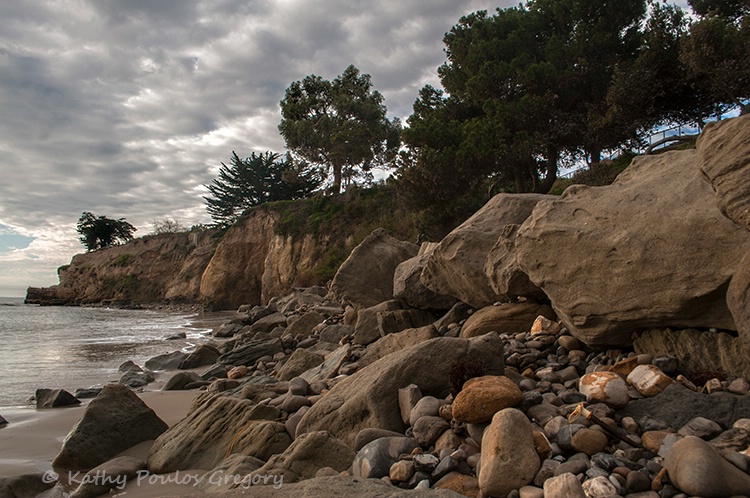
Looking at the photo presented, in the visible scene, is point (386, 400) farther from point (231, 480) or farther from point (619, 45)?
point (619, 45)

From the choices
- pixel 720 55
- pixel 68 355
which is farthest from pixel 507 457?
pixel 720 55

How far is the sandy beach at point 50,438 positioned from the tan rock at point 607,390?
2991mm

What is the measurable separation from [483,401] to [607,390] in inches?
34.6

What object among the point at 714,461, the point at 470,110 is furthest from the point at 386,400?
the point at 470,110

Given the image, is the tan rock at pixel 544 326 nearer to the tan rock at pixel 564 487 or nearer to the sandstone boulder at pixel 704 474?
the sandstone boulder at pixel 704 474

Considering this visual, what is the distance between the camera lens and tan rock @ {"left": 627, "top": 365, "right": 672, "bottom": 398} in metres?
3.32

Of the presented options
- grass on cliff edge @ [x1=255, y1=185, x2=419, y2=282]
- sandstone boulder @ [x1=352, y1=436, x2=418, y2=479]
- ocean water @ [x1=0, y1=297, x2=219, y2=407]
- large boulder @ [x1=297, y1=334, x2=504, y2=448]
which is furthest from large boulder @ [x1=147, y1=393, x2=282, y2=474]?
grass on cliff edge @ [x1=255, y1=185, x2=419, y2=282]

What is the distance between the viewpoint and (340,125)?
32312mm

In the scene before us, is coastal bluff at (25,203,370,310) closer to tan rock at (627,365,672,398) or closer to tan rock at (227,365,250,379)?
tan rock at (227,365,250,379)

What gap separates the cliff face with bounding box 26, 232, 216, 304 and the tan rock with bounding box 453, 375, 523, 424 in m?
41.0

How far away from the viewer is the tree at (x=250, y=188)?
4588 cm

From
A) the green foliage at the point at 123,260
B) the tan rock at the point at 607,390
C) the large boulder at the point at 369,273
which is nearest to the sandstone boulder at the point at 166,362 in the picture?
the large boulder at the point at 369,273

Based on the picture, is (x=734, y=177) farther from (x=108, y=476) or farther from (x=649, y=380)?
(x=108, y=476)

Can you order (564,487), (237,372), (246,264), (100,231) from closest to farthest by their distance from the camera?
(564,487) < (237,372) < (246,264) < (100,231)
